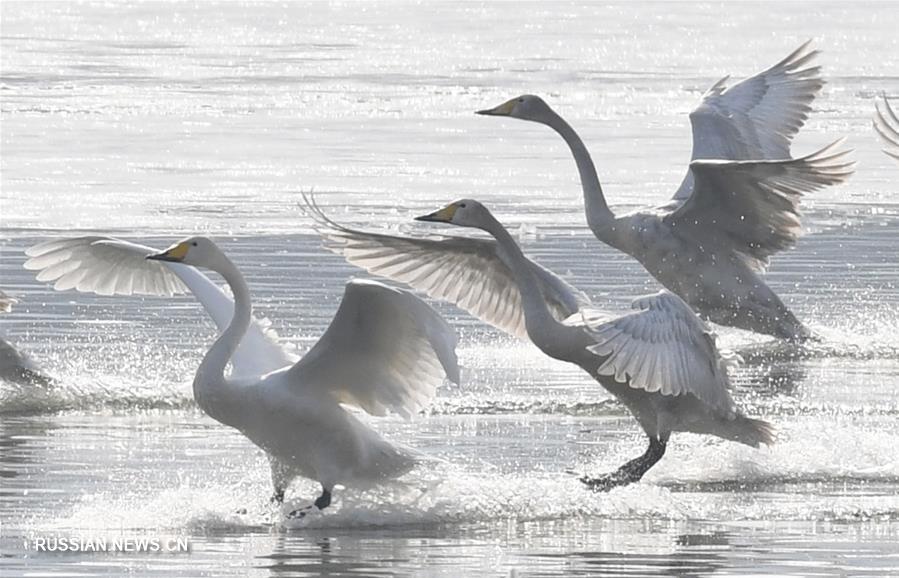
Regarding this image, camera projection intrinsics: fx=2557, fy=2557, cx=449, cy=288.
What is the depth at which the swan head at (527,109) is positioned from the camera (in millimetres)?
15250

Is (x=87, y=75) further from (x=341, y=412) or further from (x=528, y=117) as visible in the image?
(x=341, y=412)

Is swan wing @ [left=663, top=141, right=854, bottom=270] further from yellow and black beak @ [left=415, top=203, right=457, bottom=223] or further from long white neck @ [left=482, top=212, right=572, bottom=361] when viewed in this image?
yellow and black beak @ [left=415, top=203, right=457, bottom=223]

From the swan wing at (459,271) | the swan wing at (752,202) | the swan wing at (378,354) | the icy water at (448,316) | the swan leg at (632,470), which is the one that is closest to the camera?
the icy water at (448,316)

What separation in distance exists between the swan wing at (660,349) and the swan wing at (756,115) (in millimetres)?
4507

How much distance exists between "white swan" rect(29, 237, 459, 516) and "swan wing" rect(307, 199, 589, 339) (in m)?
1.47

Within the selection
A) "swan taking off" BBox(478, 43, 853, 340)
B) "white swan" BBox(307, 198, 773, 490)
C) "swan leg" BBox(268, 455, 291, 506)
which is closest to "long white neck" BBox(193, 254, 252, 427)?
"swan leg" BBox(268, 455, 291, 506)

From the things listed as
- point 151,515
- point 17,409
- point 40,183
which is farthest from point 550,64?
point 151,515

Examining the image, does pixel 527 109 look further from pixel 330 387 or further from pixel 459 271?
pixel 330 387

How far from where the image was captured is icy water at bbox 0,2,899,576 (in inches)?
405

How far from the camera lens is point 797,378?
15383mm

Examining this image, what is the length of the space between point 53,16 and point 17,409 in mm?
49046

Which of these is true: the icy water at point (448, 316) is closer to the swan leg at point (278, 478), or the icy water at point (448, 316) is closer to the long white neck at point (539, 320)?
the swan leg at point (278, 478)

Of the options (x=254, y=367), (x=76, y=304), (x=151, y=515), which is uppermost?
(x=76, y=304)

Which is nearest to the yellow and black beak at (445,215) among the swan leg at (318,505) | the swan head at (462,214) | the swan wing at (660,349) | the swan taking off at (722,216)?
the swan head at (462,214)
